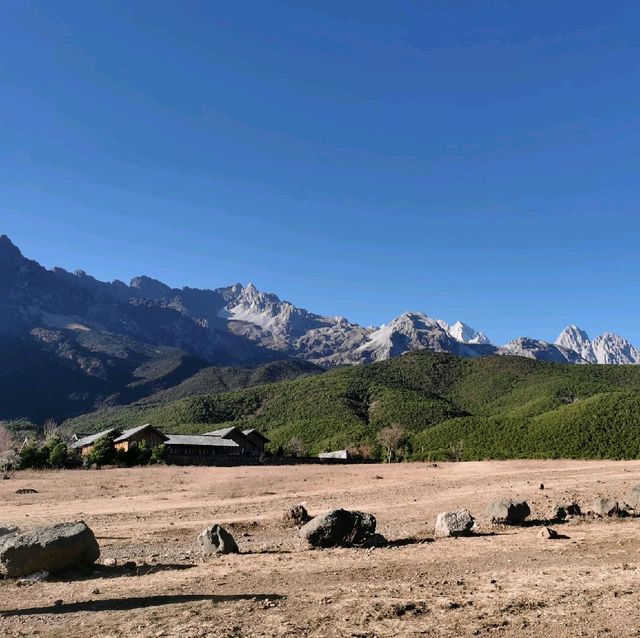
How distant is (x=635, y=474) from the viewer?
3444cm

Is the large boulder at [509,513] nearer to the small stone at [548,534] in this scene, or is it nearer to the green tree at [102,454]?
the small stone at [548,534]

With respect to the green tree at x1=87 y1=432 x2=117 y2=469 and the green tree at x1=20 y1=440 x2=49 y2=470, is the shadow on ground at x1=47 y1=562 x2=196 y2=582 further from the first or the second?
the green tree at x1=20 y1=440 x2=49 y2=470

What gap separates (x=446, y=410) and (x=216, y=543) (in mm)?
98839

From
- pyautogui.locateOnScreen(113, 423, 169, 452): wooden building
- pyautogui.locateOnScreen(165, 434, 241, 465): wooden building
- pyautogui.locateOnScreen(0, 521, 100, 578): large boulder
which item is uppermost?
pyautogui.locateOnScreen(0, 521, 100, 578): large boulder

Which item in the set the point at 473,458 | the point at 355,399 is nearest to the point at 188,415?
the point at 355,399

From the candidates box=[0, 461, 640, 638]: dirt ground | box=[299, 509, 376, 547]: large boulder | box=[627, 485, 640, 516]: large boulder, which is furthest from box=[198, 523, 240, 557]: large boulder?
→ box=[627, 485, 640, 516]: large boulder

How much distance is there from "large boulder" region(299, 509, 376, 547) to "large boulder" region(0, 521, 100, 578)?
605 centimetres

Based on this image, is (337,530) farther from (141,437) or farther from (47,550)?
(141,437)

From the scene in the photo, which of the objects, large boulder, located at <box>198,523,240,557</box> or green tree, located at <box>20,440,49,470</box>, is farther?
green tree, located at <box>20,440,49,470</box>

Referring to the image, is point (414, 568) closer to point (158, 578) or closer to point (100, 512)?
point (158, 578)

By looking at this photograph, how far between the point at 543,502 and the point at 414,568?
13.6m

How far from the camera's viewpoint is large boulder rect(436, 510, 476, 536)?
18.0 metres

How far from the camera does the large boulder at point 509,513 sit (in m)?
19.8

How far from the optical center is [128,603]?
11367mm
